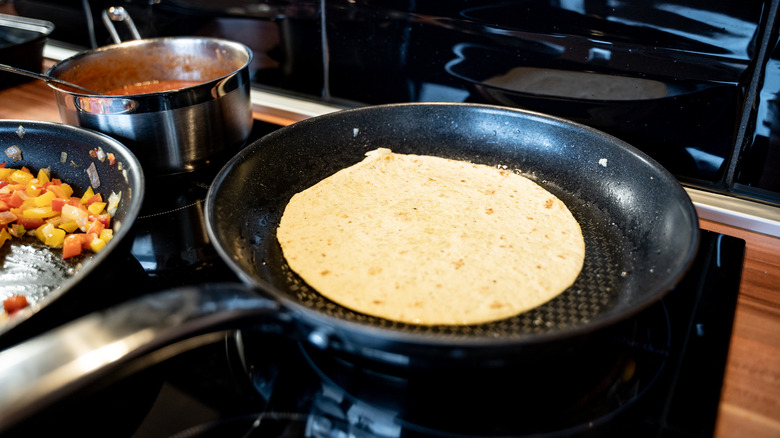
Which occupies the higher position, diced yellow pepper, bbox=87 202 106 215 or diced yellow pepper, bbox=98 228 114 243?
diced yellow pepper, bbox=87 202 106 215

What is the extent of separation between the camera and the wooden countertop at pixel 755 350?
2.15 ft

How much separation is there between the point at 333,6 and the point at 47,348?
108cm

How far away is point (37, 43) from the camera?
58.7 inches

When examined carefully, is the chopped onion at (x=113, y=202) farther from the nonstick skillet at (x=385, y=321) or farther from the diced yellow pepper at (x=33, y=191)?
the nonstick skillet at (x=385, y=321)

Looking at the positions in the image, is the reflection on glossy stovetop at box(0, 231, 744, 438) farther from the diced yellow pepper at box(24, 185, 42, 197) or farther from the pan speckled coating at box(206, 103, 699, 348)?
the diced yellow pepper at box(24, 185, 42, 197)

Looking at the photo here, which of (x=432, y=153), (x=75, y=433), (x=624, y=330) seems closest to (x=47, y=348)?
(x=75, y=433)

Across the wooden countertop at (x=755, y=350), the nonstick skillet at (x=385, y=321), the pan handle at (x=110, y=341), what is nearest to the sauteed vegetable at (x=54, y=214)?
the nonstick skillet at (x=385, y=321)

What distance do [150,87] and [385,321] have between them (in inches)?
36.7

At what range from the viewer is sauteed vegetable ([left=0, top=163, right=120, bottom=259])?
3.03ft

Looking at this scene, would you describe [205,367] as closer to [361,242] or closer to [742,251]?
[361,242]

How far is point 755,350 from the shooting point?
755 millimetres

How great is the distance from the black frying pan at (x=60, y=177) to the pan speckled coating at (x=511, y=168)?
16 centimetres

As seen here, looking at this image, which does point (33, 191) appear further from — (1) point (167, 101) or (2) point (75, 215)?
(1) point (167, 101)

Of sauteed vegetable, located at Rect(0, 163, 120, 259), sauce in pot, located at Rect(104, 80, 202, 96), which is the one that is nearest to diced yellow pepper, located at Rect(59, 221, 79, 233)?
sauteed vegetable, located at Rect(0, 163, 120, 259)
